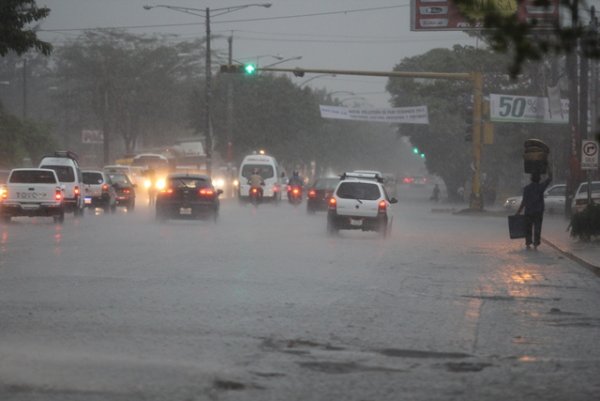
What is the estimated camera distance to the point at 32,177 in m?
38.2

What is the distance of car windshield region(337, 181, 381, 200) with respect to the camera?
111 ft

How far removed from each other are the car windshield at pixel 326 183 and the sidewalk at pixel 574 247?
14954 millimetres

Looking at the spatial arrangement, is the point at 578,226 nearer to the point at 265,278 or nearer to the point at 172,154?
the point at 265,278

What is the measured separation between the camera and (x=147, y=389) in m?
9.29

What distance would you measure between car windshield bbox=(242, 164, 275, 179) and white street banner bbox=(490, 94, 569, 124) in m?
15.5

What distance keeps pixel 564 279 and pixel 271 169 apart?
156ft

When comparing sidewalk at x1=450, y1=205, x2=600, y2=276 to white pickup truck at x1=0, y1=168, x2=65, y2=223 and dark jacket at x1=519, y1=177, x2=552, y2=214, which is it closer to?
dark jacket at x1=519, y1=177, x2=552, y2=214

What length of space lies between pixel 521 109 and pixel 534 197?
28.2 m

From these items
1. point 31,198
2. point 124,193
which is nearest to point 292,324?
point 31,198

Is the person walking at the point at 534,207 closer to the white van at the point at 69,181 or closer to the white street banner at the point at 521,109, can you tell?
the white van at the point at 69,181

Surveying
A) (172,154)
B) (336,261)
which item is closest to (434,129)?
(172,154)

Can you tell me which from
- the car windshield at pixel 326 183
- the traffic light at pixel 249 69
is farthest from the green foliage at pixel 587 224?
the car windshield at pixel 326 183

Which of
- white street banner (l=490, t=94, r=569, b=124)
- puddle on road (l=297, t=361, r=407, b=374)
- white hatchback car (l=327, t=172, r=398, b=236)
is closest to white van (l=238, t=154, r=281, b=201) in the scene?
white street banner (l=490, t=94, r=569, b=124)

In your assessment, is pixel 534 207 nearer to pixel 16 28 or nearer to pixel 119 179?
pixel 16 28
